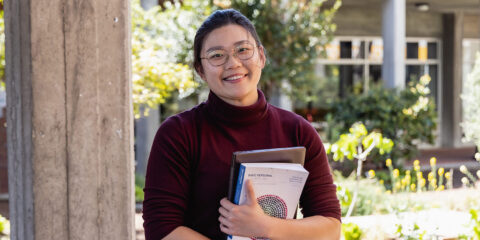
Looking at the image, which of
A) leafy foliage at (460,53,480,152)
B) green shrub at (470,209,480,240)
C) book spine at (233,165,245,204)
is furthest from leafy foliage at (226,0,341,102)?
book spine at (233,165,245,204)

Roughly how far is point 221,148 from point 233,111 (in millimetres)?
120

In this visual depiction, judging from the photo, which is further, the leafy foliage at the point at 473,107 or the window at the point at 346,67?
the window at the point at 346,67

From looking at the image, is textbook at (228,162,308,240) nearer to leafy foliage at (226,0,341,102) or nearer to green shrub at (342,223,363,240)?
green shrub at (342,223,363,240)

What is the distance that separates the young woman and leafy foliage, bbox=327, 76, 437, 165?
787cm

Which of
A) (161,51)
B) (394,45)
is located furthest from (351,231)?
(394,45)

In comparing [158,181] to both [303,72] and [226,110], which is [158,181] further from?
[303,72]

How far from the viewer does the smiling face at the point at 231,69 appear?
5.54 feet

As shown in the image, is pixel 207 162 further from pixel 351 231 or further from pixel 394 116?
pixel 394 116

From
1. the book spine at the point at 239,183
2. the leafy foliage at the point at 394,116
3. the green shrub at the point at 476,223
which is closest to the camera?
the book spine at the point at 239,183

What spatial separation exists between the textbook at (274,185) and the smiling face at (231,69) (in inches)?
10.8

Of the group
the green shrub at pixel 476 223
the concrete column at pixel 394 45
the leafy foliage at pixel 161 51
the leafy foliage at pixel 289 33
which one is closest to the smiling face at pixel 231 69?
the leafy foliage at pixel 161 51

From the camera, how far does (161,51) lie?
306 inches

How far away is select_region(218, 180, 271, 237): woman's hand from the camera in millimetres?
1516

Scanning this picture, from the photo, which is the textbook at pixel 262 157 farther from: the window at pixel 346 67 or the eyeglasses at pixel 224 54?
the window at pixel 346 67
